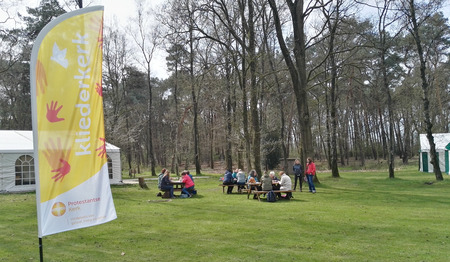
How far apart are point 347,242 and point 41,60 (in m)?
5.86

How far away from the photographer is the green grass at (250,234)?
612cm

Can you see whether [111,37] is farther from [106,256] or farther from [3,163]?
[106,256]

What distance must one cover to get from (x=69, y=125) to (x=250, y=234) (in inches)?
174

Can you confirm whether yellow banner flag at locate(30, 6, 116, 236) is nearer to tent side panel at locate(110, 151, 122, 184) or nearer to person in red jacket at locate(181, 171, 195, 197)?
person in red jacket at locate(181, 171, 195, 197)

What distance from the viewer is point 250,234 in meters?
7.65

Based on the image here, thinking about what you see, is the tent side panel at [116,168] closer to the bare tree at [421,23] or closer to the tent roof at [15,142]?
the tent roof at [15,142]

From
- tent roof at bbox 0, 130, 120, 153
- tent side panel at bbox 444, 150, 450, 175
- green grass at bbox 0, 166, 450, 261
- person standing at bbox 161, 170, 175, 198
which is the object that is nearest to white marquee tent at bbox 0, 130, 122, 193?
tent roof at bbox 0, 130, 120, 153

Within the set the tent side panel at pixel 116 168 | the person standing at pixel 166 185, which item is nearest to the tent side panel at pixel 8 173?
the tent side panel at pixel 116 168

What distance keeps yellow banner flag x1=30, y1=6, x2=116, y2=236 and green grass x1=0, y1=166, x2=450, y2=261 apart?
1692 millimetres

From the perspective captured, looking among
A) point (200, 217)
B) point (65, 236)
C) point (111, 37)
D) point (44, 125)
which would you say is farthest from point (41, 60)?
point (111, 37)

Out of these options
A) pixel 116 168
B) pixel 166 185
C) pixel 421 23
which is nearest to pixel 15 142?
pixel 116 168

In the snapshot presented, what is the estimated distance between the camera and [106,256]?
6125mm

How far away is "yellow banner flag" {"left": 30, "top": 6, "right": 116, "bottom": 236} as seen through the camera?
14.7 ft

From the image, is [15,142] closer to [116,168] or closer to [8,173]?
[8,173]
